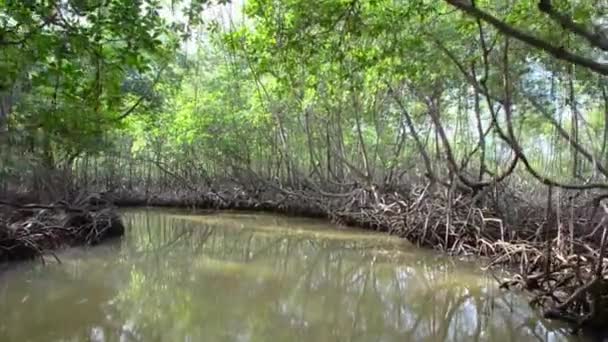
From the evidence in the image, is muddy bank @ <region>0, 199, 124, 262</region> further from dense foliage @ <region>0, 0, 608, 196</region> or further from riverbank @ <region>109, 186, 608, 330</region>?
riverbank @ <region>109, 186, 608, 330</region>

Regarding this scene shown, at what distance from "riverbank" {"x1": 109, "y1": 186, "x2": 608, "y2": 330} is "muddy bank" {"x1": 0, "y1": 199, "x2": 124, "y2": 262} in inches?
161

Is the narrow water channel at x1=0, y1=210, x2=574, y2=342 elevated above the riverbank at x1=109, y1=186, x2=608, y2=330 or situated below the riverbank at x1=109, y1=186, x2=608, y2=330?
below

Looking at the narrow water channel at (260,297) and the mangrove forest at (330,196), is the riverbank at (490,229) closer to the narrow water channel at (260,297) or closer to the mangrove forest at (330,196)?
the mangrove forest at (330,196)

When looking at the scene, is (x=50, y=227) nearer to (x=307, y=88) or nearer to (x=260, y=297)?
(x=260, y=297)

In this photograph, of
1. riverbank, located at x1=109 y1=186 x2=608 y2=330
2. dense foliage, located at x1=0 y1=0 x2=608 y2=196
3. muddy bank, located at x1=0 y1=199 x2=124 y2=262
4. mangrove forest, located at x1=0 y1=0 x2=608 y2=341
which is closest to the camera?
dense foliage, located at x1=0 y1=0 x2=608 y2=196

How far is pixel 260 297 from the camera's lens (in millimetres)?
5082

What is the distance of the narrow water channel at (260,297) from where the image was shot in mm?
4074

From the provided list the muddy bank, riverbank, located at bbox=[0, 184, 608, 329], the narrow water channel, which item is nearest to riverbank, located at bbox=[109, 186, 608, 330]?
riverbank, located at bbox=[0, 184, 608, 329]

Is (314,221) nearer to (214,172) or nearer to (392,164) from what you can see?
(392,164)

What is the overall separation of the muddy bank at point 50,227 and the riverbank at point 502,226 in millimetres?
4079

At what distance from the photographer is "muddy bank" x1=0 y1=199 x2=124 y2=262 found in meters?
6.10

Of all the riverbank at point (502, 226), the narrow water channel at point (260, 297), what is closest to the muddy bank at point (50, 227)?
the narrow water channel at point (260, 297)

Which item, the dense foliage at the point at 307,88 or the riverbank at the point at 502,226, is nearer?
the dense foliage at the point at 307,88

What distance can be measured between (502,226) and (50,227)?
536 cm
